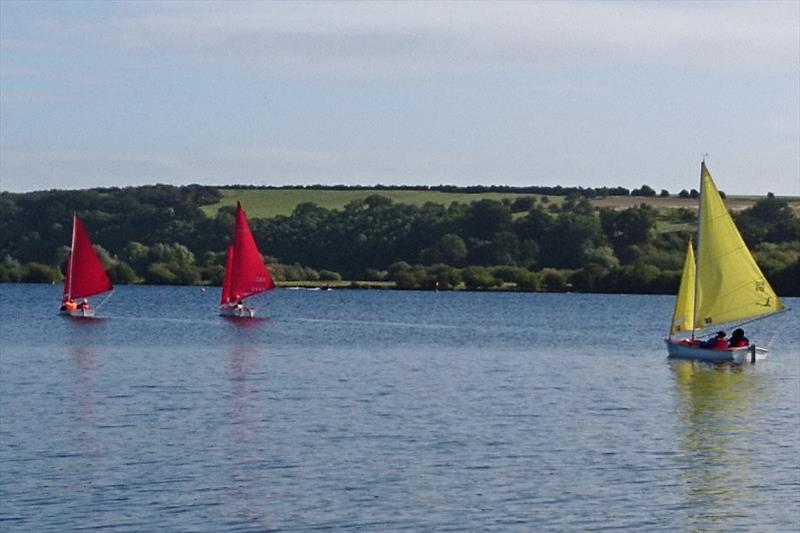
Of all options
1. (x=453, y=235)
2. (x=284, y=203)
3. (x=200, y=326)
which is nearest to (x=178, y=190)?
(x=284, y=203)

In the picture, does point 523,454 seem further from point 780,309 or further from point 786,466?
point 780,309

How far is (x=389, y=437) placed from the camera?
1407 inches

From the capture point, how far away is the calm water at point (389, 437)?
27281 mm

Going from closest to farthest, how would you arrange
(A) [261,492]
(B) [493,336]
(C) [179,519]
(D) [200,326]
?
(C) [179,519], (A) [261,492], (B) [493,336], (D) [200,326]

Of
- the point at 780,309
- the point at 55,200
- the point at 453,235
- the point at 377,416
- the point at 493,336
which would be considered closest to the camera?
the point at 377,416

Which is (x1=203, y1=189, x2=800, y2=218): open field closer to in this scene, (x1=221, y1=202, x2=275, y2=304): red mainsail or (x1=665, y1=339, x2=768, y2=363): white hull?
(x1=221, y1=202, x2=275, y2=304): red mainsail

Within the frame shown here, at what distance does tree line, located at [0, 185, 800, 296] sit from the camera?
148 metres

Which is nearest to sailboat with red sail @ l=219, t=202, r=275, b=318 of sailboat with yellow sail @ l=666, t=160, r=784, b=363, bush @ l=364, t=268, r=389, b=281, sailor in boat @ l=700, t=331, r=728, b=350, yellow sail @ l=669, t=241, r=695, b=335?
yellow sail @ l=669, t=241, r=695, b=335

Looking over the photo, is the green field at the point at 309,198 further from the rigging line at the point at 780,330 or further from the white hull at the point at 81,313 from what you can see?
the white hull at the point at 81,313

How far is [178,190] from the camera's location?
618ft

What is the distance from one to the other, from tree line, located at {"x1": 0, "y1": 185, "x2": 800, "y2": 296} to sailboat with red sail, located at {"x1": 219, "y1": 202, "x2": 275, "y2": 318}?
2131 inches

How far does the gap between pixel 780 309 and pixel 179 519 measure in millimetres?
35246

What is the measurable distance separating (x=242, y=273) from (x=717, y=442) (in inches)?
2113

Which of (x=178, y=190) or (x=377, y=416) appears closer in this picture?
(x=377, y=416)
